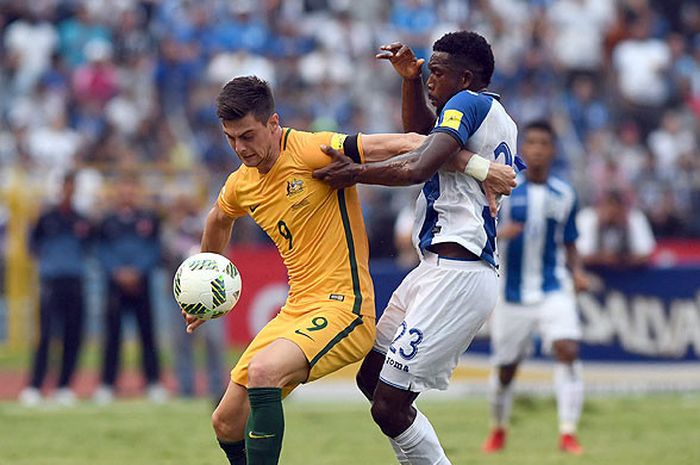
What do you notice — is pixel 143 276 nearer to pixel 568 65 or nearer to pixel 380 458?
pixel 380 458

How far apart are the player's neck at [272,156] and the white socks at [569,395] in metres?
4.75

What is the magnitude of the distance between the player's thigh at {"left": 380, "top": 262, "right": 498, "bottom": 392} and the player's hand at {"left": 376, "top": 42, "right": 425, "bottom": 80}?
3.86 ft

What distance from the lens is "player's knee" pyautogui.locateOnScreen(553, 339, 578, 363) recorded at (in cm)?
1155

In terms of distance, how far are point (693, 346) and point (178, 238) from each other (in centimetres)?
641

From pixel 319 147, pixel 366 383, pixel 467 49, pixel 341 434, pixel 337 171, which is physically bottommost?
pixel 341 434

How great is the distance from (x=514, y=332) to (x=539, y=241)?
876mm

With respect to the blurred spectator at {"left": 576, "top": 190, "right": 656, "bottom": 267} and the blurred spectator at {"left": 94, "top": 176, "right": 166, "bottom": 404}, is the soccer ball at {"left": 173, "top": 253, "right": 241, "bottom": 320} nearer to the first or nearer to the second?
the blurred spectator at {"left": 576, "top": 190, "right": 656, "bottom": 267}

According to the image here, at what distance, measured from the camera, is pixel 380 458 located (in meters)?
10.8

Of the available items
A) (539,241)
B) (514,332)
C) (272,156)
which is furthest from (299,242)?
(539,241)

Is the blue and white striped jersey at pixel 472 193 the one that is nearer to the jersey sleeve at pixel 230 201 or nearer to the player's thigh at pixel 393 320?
the player's thigh at pixel 393 320

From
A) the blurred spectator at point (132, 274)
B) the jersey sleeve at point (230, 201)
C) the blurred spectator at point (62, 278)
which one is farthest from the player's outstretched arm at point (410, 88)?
the blurred spectator at point (62, 278)

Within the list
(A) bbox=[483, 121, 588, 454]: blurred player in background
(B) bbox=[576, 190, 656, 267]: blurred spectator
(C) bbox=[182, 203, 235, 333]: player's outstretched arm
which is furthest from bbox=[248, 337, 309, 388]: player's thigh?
(B) bbox=[576, 190, 656, 267]: blurred spectator

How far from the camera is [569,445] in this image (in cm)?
1117

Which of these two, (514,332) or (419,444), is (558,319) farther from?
(419,444)
